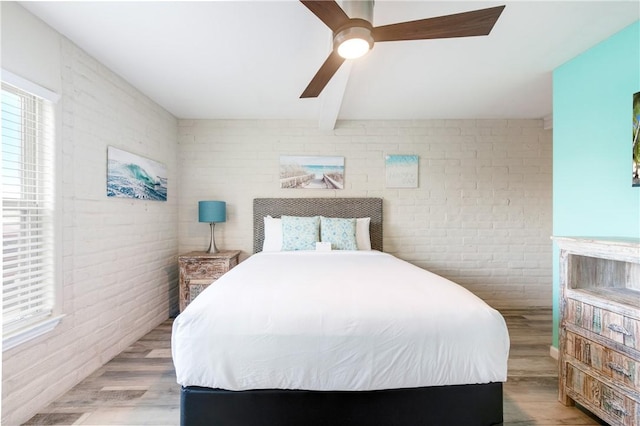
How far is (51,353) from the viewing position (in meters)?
1.82

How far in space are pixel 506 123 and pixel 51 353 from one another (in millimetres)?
4761

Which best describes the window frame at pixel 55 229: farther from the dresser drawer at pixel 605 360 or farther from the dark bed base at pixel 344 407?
the dresser drawer at pixel 605 360

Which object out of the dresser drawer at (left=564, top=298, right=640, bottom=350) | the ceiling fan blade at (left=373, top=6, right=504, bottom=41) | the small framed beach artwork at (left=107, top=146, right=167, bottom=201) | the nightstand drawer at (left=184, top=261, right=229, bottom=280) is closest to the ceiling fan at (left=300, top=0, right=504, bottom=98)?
the ceiling fan blade at (left=373, top=6, right=504, bottom=41)

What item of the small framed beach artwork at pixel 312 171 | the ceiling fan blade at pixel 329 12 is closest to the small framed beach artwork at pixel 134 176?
the small framed beach artwork at pixel 312 171

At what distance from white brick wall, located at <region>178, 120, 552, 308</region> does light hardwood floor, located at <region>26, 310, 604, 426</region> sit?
1.23 m

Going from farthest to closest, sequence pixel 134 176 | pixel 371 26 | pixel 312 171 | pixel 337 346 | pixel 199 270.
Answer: pixel 312 171
pixel 199 270
pixel 134 176
pixel 371 26
pixel 337 346

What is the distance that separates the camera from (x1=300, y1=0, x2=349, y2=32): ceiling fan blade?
1253mm

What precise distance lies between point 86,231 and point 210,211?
4.26 ft

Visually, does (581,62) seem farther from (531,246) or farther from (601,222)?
(531,246)

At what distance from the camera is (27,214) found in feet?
5.64

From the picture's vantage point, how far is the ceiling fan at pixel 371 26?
1.31 metres

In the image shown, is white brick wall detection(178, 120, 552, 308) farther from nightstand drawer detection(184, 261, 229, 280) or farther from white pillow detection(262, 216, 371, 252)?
nightstand drawer detection(184, 261, 229, 280)

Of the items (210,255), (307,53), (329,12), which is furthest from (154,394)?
(307,53)

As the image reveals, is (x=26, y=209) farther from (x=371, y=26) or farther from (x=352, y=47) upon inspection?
(x=371, y=26)
